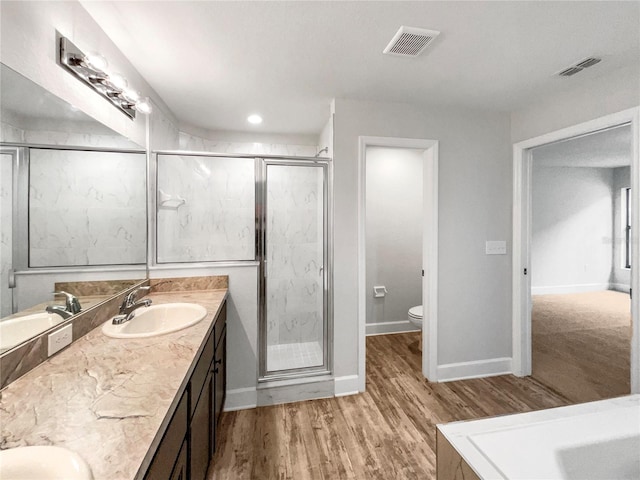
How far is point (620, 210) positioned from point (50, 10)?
751 centimetres

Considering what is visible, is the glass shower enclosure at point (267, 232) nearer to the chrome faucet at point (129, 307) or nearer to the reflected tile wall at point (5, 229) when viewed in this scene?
the chrome faucet at point (129, 307)

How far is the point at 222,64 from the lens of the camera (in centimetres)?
188

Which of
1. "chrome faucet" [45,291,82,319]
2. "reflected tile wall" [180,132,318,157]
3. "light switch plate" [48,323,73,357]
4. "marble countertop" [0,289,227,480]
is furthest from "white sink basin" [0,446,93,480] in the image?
"reflected tile wall" [180,132,318,157]

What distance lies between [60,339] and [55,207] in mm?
569

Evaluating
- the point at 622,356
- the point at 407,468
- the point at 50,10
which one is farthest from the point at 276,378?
the point at 622,356

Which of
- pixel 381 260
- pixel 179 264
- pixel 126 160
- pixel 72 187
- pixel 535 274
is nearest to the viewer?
pixel 72 187

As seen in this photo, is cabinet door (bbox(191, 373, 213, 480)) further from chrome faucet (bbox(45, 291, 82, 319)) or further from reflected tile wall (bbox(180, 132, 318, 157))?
reflected tile wall (bbox(180, 132, 318, 157))

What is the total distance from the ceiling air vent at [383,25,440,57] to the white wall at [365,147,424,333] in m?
1.90

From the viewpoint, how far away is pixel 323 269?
97.7 inches

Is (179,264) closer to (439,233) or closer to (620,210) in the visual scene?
(439,233)

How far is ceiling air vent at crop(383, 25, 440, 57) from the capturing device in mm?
1534

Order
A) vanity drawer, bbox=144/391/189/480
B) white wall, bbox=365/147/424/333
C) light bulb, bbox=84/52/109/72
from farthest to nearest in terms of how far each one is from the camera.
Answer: white wall, bbox=365/147/424/333
light bulb, bbox=84/52/109/72
vanity drawer, bbox=144/391/189/480

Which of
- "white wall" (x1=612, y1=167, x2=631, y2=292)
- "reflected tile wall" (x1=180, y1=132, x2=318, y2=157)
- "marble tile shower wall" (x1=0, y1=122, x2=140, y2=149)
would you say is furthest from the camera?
"white wall" (x1=612, y1=167, x2=631, y2=292)

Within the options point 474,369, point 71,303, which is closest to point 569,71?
point 474,369
